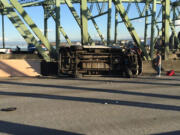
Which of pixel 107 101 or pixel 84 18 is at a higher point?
pixel 84 18

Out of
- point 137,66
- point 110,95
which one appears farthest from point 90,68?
point 110,95

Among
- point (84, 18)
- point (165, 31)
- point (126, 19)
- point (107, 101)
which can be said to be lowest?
point (107, 101)

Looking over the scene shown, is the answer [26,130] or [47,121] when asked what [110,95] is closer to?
[47,121]

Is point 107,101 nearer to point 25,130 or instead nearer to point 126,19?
point 25,130

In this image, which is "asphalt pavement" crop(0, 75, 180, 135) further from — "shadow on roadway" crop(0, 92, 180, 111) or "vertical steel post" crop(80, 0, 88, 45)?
"vertical steel post" crop(80, 0, 88, 45)

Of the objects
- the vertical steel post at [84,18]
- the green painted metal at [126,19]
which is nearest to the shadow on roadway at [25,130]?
the vertical steel post at [84,18]

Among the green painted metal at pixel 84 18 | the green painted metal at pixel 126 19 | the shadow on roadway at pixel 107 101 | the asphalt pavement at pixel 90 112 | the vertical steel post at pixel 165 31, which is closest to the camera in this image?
the asphalt pavement at pixel 90 112

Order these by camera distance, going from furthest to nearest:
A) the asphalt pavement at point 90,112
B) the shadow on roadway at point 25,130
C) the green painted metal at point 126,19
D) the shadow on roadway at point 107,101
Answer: the green painted metal at point 126,19 < the shadow on roadway at point 107,101 < the asphalt pavement at point 90,112 < the shadow on roadway at point 25,130

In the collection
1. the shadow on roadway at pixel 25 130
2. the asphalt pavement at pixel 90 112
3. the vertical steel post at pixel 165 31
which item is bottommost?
the shadow on roadway at pixel 25 130

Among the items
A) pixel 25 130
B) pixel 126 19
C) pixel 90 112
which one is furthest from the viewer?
pixel 126 19

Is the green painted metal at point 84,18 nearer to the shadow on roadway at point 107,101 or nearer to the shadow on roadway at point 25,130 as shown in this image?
the shadow on roadway at point 107,101

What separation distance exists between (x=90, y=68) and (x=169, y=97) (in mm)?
6639

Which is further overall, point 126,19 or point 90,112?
point 126,19

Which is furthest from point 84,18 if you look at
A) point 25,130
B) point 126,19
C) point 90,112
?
point 25,130
